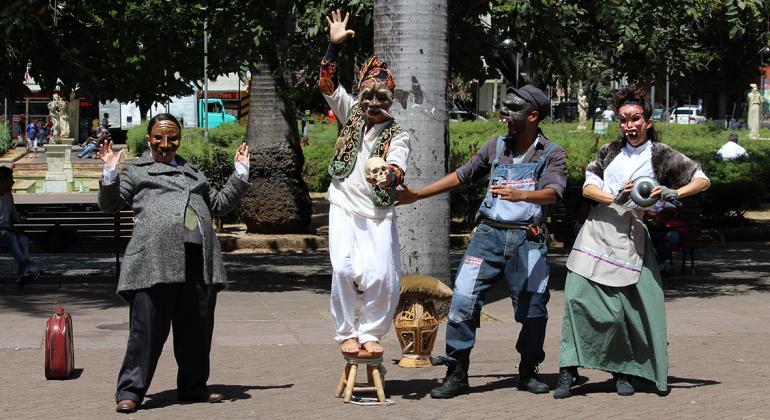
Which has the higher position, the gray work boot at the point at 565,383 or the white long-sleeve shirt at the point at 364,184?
the white long-sleeve shirt at the point at 364,184

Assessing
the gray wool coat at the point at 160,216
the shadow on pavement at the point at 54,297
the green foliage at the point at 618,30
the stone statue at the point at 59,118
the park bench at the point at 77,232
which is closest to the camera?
the gray wool coat at the point at 160,216

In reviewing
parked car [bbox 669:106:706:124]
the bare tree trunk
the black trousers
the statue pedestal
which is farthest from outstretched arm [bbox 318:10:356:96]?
parked car [bbox 669:106:706:124]

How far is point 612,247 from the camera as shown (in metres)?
7.18

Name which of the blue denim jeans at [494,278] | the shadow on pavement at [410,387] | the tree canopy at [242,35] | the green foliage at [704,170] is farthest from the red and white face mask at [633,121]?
the green foliage at [704,170]

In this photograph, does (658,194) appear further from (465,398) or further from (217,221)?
(217,221)

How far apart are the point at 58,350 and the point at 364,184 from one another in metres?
2.29

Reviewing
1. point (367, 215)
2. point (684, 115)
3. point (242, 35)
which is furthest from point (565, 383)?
point (684, 115)

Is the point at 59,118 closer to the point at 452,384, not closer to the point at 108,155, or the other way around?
the point at 108,155

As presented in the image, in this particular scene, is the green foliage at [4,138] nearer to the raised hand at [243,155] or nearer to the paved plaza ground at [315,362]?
the paved plaza ground at [315,362]

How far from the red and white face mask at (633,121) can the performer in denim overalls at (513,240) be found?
17.3 inches

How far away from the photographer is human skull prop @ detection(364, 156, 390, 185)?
6.56 meters

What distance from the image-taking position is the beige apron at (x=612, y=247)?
23.5 feet

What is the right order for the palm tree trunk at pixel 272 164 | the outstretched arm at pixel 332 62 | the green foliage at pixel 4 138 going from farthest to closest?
1. the green foliage at pixel 4 138
2. the palm tree trunk at pixel 272 164
3. the outstretched arm at pixel 332 62

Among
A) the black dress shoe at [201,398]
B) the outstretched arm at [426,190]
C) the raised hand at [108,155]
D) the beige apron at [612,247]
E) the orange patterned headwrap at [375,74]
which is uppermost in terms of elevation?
the orange patterned headwrap at [375,74]
